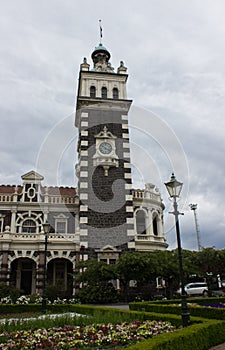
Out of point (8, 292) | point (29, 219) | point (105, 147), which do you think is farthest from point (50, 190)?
point (8, 292)

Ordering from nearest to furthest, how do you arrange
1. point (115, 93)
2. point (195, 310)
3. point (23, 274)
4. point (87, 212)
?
point (195, 310)
point (23, 274)
point (87, 212)
point (115, 93)

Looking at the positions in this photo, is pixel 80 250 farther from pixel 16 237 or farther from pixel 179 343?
pixel 179 343

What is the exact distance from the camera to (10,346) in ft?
31.3

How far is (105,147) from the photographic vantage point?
→ 3931 centimetres

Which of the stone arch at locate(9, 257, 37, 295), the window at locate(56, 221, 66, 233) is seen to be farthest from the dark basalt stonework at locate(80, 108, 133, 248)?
the stone arch at locate(9, 257, 37, 295)

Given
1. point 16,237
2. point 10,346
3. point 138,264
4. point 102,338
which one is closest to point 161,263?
point 138,264

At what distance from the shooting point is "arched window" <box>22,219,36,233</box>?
35.9 m

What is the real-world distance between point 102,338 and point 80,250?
78.4 ft

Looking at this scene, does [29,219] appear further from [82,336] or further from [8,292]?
[82,336]

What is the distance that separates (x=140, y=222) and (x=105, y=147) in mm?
10106

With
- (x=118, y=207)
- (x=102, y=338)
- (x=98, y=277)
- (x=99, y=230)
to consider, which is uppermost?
(x=118, y=207)

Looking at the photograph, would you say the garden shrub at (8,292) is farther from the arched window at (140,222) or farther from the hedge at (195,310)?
the arched window at (140,222)

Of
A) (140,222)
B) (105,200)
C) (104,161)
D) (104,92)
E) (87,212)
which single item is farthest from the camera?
(104,92)

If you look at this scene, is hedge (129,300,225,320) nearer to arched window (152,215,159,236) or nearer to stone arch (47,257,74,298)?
stone arch (47,257,74,298)
